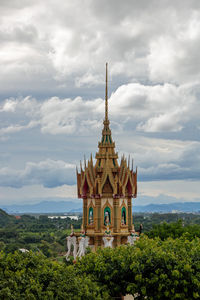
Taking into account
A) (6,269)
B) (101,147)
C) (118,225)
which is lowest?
(6,269)

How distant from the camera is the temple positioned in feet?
102

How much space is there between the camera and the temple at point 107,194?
3102 centimetres

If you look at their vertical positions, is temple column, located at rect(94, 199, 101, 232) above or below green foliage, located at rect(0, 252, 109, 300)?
above

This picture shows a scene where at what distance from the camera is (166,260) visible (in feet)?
73.2

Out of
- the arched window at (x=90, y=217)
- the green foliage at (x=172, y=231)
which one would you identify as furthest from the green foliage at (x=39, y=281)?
the green foliage at (x=172, y=231)

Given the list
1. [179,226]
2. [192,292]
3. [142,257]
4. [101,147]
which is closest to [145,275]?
[142,257]

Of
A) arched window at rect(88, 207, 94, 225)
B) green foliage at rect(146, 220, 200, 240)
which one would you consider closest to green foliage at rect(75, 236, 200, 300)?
arched window at rect(88, 207, 94, 225)

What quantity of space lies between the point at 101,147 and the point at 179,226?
20320mm

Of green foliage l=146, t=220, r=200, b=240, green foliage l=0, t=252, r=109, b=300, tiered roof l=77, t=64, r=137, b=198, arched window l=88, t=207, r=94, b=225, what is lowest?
green foliage l=0, t=252, r=109, b=300

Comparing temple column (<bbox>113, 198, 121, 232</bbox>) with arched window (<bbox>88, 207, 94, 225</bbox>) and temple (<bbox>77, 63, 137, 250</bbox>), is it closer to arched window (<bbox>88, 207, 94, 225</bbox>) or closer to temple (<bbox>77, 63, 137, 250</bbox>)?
temple (<bbox>77, 63, 137, 250</bbox>)

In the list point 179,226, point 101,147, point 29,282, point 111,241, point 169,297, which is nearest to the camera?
point 29,282

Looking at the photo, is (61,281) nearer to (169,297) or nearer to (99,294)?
(99,294)

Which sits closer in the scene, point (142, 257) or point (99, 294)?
point (99, 294)

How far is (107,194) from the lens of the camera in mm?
31266
